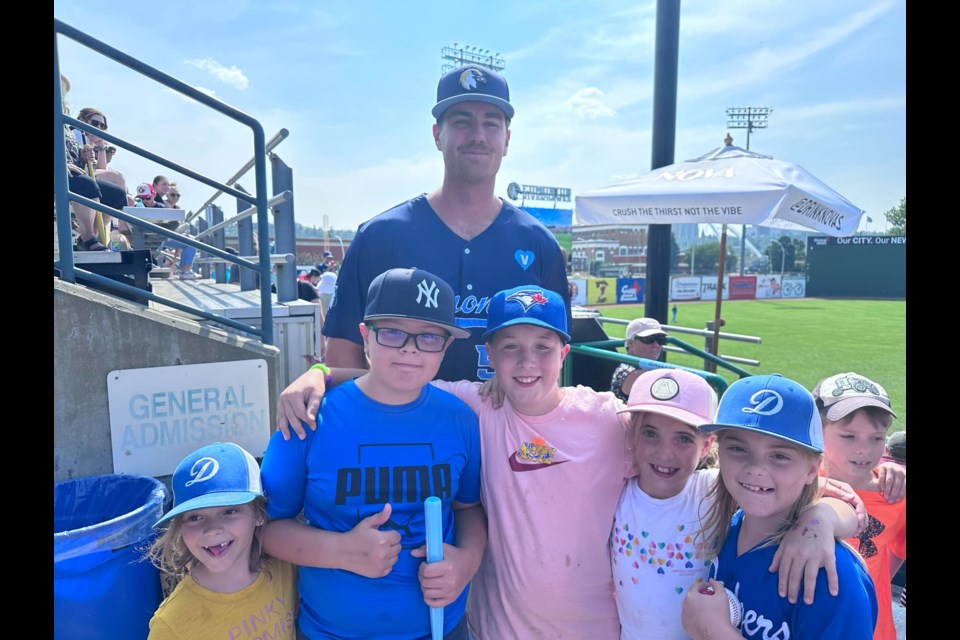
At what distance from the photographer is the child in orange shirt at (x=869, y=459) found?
210 cm

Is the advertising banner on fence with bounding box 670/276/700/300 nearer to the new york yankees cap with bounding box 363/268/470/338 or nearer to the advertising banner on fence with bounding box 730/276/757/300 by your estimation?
the advertising banner on fence with bounding box 730/276/757/300

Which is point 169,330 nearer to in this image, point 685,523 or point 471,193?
point 471,193

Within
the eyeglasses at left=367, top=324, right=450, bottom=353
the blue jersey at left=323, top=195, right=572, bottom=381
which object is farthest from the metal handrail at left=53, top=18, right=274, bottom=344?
the eyeglasses at left=367, top=324, right=450, bottom=353

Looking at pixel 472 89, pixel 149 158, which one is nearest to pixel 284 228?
pixel 149 158

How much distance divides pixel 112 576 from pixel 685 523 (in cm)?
205

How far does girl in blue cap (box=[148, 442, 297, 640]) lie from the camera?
66.6 inches

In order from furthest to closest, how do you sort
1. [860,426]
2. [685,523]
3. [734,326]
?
[734,326]
[860,426]
[685,523]

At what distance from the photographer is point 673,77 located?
539 centimetres

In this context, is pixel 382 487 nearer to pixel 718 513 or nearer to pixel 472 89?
pixel 718 513

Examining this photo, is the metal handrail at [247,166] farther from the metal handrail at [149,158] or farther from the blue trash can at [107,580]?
the blue trash can at [107,580]

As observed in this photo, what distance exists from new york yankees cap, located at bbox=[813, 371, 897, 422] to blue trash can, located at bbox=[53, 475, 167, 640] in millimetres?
2745

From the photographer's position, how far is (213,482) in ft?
5.86

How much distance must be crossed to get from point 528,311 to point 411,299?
429 millimetres
